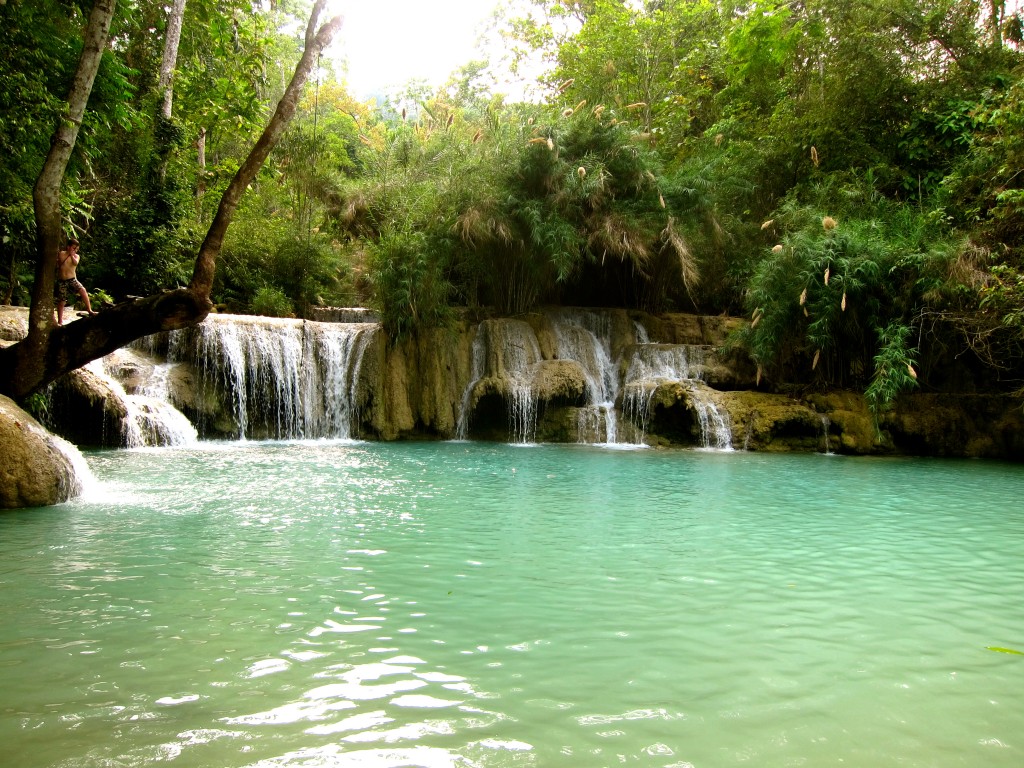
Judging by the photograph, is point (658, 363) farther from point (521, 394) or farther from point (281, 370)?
point (281, 370)

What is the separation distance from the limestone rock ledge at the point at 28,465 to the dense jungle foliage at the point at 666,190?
3.45 metres

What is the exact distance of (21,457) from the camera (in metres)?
6.07

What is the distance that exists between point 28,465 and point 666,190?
45.2 feet

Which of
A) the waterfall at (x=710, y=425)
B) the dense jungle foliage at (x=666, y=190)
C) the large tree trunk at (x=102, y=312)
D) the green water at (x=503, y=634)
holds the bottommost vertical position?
the green water at (x=503, y=634)

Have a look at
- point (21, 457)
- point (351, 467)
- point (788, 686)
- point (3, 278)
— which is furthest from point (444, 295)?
point (788, 686)

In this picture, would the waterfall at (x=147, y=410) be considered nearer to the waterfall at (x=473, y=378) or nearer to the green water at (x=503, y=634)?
the green water at (x=503, y=634)

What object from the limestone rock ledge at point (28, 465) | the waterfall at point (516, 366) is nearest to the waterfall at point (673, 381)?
the waterfall at point (516, 366)

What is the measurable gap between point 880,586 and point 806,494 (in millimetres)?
3768

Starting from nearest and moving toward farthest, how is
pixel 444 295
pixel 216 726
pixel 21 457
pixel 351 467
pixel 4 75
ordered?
1. pixel 216 726
2. pixel 21 457
3. pixel 4 75
4. pixel 351 467
5. pixel 444 295

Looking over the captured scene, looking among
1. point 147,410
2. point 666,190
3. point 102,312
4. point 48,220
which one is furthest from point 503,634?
point 666,190

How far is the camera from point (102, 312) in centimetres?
627

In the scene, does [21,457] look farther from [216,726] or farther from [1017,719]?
[1017,719]

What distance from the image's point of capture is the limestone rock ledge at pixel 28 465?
5.96 meters

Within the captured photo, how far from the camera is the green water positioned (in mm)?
2309
